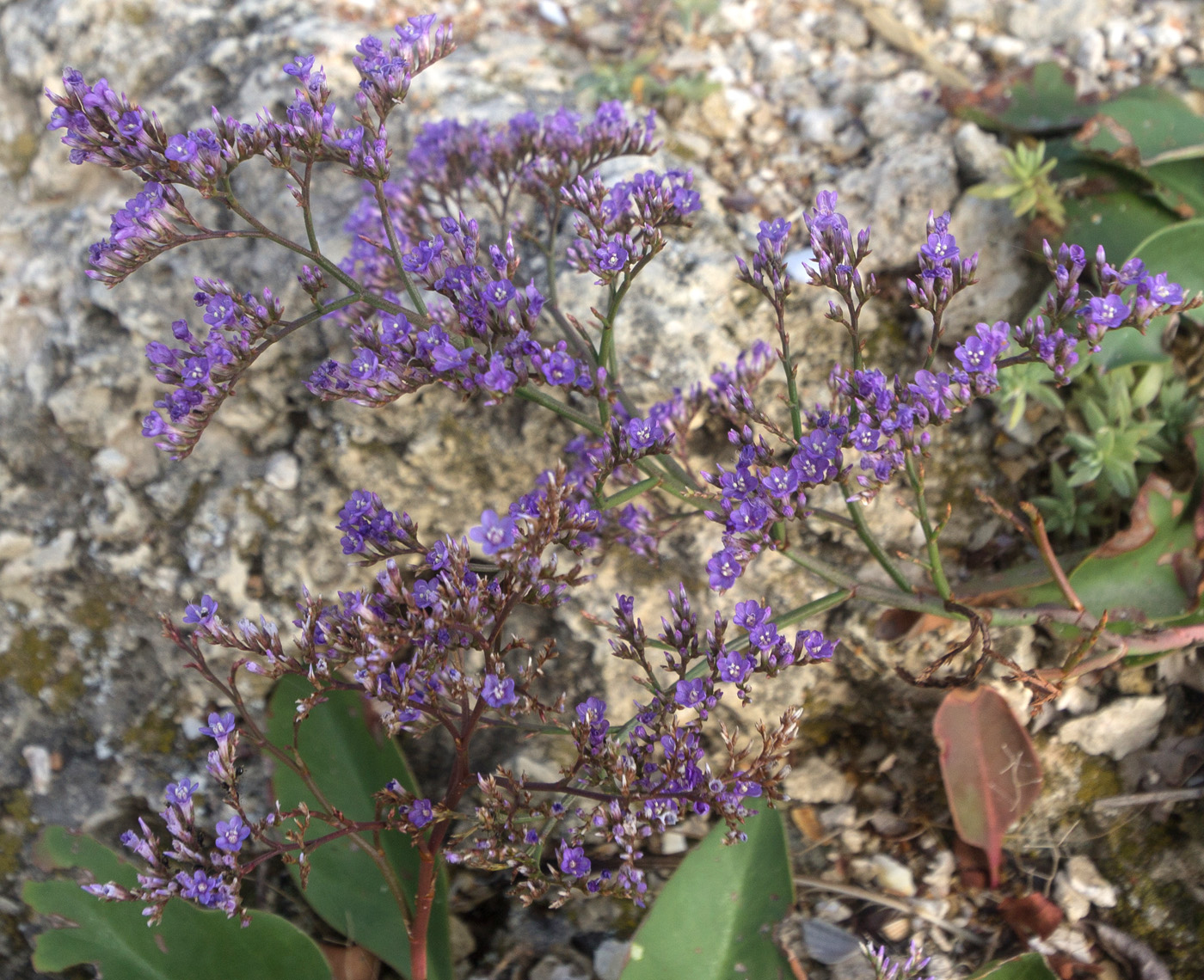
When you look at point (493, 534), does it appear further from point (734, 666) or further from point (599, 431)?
point (734, 666)

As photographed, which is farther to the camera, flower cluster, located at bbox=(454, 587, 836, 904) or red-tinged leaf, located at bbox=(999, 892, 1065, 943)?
red-tinged leaf, located at bbox=(999, 892, 1065, 943)

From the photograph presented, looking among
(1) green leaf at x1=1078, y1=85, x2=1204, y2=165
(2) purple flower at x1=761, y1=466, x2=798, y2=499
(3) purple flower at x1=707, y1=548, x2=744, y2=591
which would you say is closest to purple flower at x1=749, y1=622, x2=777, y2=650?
(3) purple flower at x1=707, y1=548, x2=744, y2=591

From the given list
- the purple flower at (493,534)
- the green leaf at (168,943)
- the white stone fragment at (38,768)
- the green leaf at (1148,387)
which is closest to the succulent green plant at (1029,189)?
the green leaf at (1148,387)

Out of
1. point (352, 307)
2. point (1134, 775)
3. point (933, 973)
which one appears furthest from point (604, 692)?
point (1134, 775)

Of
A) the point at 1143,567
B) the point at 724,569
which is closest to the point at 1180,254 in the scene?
the point at 1143,567

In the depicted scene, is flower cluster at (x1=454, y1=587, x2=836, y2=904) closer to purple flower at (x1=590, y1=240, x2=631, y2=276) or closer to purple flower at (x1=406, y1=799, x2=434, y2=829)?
purple flower at (x1=406, y1=799, x2=434, y2=829)

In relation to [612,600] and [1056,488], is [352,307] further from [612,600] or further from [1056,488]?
[1056,488]

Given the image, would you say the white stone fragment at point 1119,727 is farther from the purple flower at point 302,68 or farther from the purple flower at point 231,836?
the purple flower at point 302,68
